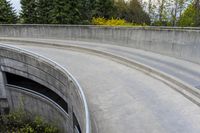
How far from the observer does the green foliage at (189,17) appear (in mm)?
31031

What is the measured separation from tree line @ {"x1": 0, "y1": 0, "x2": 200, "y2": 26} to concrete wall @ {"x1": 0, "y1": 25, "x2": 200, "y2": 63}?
4.94 m

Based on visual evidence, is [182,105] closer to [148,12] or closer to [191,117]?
[191,117]

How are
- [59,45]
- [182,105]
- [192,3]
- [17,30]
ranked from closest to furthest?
[182,105] → [59,45] → [17,30] → [192,3]

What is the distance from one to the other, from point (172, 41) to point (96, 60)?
18.5ft

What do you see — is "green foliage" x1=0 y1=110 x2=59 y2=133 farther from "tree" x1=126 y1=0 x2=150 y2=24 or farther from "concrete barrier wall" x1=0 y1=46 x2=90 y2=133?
"tree" x1=126 y1=0 x2=150 y2=24

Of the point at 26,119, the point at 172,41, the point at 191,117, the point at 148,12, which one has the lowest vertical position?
the point at 26,119

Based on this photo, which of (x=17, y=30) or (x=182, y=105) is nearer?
(x=182, y=105)

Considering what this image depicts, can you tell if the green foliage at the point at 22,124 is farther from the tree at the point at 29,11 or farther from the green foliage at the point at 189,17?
the green foliage at the point at 189,17

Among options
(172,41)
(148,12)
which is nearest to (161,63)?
(172,41)

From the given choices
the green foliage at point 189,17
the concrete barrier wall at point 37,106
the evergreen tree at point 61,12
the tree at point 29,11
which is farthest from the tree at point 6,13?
the green foliage at point 189,17

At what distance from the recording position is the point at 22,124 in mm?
19953

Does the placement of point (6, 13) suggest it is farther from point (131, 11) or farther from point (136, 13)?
point (136, 13)

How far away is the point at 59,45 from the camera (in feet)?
82.3

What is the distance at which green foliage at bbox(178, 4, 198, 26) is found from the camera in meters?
31.0
